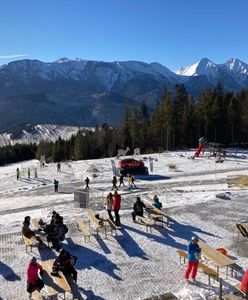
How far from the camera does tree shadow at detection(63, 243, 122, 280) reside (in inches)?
697

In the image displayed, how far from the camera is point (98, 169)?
178 ft

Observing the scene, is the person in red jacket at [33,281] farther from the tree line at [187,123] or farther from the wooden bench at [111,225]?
the tree line at [187,123]

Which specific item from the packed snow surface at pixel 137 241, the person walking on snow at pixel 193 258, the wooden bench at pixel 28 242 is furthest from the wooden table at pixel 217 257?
the wooden bench at pixel 28 242

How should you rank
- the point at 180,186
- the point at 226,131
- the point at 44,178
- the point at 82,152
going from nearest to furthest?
the point at 180,186
the point at 44,178
the point at 226,131
the point at 82,152

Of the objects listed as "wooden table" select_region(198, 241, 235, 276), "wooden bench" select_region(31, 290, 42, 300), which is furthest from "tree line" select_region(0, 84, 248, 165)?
"wooden bench" select_region(31, 290, 42, 300)

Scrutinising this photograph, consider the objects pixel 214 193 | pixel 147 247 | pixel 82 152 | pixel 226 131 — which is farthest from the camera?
pixel 82 152

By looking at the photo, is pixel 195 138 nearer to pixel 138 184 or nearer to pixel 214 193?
pixel 138 184

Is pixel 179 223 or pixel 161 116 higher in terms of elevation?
pixel 161 116

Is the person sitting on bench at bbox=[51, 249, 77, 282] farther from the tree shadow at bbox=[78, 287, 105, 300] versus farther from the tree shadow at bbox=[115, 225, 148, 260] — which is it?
the tree shadow at bbox=[115, 225, 148, 260]

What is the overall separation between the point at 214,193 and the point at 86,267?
1715cm

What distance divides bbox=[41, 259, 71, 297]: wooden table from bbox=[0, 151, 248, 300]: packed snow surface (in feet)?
1.73

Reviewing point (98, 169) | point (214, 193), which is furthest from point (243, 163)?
point (214, 193)

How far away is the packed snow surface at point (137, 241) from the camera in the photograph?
1602 cm

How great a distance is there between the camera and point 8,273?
17594 mm
